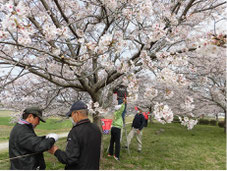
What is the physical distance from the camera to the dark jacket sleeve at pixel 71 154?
184 centimetres

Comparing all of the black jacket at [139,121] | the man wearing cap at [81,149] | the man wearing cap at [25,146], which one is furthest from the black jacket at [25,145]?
the black jacket at [139,121]

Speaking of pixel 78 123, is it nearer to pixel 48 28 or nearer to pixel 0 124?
pixel 48 28

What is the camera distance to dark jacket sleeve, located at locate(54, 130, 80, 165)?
1841 mm

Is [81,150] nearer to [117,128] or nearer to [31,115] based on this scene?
[31,115]

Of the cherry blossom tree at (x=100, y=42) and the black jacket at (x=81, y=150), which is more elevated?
the cherry blossom tree at (x=100, y=42)

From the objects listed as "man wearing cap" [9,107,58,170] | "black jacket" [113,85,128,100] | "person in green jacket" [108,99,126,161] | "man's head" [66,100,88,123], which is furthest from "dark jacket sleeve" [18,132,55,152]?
"black jacket" [113,85,128,100]

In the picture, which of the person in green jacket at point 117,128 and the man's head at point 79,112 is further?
the person in green jacket at point 117,128

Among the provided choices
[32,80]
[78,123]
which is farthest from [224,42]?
[32,80]

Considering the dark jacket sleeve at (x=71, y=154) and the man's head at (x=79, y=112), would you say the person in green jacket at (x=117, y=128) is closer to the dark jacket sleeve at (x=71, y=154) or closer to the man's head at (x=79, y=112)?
the man's head at (x=79, y=112)

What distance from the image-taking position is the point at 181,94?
12.2 meters

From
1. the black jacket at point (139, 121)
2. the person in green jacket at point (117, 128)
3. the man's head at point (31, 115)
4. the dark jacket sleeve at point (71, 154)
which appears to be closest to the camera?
the dark jacket sleeve at point (71, 154)

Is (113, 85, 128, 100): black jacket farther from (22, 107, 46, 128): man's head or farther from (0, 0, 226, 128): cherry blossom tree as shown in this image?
(22, 107, 46, 128): man's head

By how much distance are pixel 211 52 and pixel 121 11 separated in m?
3.06

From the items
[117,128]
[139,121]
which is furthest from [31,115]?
[139,121]
